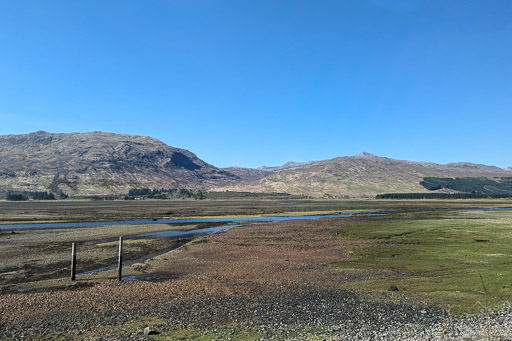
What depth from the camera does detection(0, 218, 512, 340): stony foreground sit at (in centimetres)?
1609

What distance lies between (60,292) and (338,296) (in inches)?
781

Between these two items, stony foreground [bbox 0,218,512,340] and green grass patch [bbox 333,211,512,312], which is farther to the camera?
green grass patch [bbox 333,211,512,312]

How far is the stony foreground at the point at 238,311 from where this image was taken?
634 inches

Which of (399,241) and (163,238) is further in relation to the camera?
(163,238)

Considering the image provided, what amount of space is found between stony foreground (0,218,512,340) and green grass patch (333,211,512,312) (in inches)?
73.8

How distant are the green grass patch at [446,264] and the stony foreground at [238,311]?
187 cm

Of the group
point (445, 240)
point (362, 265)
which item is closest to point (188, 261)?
point (362, 265)

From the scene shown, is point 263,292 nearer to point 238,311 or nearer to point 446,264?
point 238,311

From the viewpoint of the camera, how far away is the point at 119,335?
53.4ft

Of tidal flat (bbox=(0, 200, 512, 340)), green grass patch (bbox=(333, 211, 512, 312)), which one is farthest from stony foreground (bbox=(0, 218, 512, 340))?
green grass patch (bbox=(333, 211, 512, 312))

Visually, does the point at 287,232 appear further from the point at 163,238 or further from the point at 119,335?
the point at 119,335

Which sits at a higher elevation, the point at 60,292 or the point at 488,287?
the point at 488,287

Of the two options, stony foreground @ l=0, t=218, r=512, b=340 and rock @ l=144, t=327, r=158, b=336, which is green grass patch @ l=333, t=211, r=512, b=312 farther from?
rock @ l=144, t=327, r=158, b=336

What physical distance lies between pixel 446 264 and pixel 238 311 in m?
21.2
